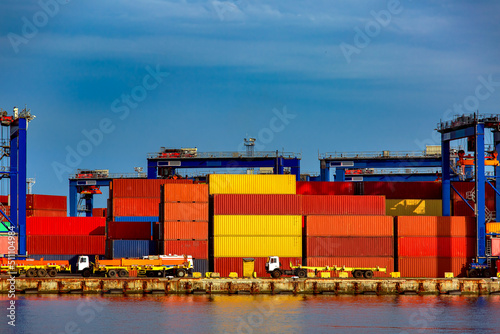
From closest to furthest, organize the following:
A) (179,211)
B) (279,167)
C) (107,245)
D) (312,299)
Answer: (312,299) < (179,211) < (107,245) < (279,167)

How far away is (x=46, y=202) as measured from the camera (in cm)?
11312

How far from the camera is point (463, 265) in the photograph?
7825 centimetres

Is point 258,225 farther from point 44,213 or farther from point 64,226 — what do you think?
point 44,213

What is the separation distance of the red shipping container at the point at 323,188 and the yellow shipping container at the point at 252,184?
6930 mm

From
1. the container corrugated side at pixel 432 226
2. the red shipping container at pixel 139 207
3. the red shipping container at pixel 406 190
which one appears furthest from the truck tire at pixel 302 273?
the red shipping container at pixel 139 207

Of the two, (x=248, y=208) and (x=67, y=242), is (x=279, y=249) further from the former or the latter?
(x=67, y=242)

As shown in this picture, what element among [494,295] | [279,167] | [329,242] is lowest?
[494,295]

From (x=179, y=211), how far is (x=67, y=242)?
16718mm

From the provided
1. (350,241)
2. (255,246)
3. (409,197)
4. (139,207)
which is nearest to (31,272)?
(139,207)

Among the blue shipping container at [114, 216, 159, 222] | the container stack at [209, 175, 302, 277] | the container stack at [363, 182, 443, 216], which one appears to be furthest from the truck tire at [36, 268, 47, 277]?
the container stack at [363, 182, 443, 216]

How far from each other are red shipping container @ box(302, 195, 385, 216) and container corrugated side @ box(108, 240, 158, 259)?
14.7m

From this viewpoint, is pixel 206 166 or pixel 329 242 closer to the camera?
pixel 329 242

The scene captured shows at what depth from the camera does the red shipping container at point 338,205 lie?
77312mm

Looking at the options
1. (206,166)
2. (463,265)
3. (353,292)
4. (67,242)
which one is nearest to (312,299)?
(353,292)
